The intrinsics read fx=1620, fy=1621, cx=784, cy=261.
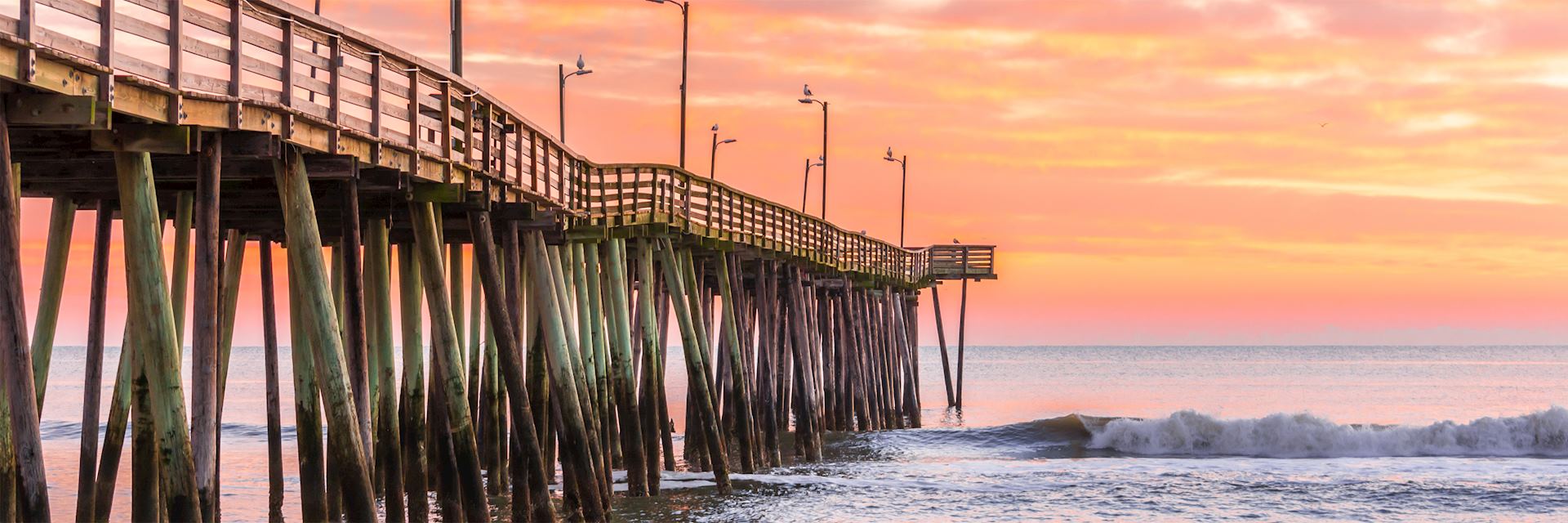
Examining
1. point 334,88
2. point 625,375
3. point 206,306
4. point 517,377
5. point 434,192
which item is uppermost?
point 334,88

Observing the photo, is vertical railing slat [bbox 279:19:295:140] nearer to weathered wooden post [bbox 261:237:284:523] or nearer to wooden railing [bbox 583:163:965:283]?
weathered wooden post [bbox 261:237:284:523]

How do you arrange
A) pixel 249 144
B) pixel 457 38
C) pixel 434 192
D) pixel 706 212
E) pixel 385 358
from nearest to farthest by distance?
pixel 249 144, pixel 434 192, pixel 385 358, pixel 457 38, pixel 706 212

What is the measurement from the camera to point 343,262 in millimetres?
16109

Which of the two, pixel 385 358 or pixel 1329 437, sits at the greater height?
pixel 385 358

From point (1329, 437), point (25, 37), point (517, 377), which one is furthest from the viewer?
point (1329, 437)

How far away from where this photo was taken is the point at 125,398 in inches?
632

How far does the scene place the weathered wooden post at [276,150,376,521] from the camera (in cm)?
1335

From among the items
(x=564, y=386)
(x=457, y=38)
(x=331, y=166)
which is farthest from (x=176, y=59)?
(x=564, y=386)

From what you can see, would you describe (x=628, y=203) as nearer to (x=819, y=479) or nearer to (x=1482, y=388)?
(x=819, y=479)

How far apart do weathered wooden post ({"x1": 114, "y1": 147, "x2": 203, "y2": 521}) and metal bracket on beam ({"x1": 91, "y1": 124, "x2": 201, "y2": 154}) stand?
1.21 feet

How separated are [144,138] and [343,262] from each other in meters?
4.48

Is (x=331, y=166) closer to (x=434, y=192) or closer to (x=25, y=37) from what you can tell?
(x=434, y=192)

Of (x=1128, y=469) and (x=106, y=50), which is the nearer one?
(x=106, y=50)

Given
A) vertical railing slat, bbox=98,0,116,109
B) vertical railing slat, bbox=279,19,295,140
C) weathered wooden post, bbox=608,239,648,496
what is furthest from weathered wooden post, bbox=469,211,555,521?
vertical railing slat, bbox=98,0,116,109
